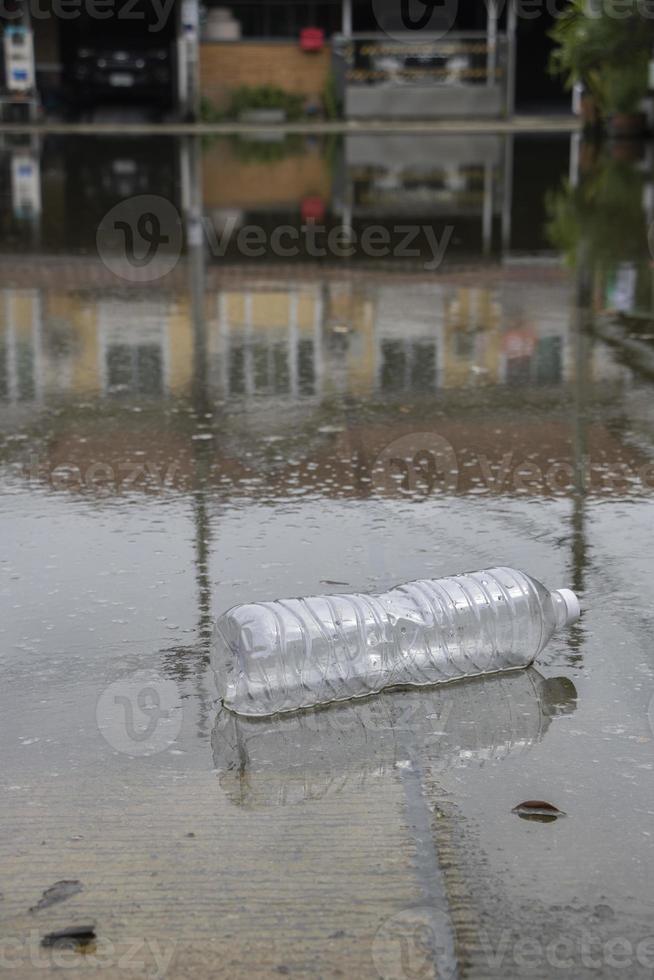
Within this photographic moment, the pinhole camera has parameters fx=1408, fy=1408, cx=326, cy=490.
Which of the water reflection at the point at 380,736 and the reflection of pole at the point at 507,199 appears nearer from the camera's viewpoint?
the water reflection at the point at 380,736

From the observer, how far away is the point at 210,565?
14.3 ft

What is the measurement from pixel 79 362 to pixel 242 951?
4954 millimetres

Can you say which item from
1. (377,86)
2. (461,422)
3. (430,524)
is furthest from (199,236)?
(377,86)

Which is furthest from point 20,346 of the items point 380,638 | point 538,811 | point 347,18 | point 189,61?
point 347,18

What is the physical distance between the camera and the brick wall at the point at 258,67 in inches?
1225

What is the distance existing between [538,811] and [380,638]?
0.84 m

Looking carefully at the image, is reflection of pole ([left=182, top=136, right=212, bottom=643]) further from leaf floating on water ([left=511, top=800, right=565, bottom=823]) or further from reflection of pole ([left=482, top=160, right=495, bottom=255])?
reflection of pole ([left=482, top=160, right=495, bottom=255])

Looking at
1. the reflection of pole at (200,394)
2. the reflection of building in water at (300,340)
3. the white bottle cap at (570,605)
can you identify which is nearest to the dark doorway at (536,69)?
the reflection of pole at (200,394)

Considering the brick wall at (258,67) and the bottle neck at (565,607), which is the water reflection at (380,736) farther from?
the brick wall at (258,67)

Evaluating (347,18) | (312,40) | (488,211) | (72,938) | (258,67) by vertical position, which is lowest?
(72,938)

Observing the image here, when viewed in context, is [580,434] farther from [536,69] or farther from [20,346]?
[536,69]

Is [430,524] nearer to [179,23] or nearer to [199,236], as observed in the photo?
[199,236]

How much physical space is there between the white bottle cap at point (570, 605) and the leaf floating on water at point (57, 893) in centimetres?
161

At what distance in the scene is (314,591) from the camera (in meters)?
4.12
